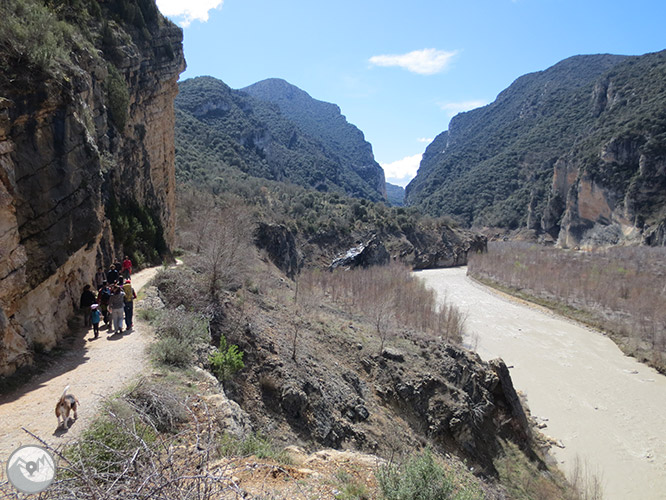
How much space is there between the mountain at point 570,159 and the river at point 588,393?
176 feet

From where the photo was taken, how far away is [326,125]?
166875 mm

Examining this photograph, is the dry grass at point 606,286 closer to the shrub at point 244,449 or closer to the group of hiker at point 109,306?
the shrub at point 244,449

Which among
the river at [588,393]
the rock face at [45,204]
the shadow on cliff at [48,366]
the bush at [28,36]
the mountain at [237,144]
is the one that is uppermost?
the mountain at [237,144]

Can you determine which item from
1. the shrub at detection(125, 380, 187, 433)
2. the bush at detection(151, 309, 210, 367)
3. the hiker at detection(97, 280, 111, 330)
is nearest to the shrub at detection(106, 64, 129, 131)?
the hiker at detection(97, 280, 111, 330)

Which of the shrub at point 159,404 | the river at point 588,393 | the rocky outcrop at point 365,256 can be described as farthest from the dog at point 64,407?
the rocky outcrop at point 365,256

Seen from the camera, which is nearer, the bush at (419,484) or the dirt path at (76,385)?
the bush at (419,484)

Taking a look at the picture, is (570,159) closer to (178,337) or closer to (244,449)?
(178,337)

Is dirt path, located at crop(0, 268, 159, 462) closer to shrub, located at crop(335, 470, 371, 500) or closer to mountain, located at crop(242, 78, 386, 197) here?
shrub, located at crop(335, 470, 371, 500)

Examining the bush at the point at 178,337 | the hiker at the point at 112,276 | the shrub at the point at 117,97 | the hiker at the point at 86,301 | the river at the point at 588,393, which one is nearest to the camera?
the bush at the point at 178,337

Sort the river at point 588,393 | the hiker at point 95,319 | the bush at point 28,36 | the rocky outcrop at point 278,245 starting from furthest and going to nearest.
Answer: the rocky outcrop at point 278,245 < the river at point 588,393 < the hiker at point 95,319 < the bush at point 28,36

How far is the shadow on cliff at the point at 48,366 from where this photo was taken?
7145mm

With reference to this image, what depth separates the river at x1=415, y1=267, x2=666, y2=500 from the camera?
668 inches

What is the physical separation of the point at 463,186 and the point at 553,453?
5001 inches

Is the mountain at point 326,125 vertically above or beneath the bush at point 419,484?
above
